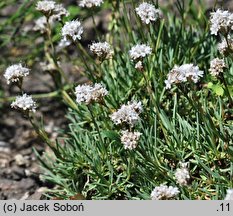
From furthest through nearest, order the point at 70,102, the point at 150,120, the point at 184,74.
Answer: the point at 70,102 < the point at 150,120 < the point at 184,74

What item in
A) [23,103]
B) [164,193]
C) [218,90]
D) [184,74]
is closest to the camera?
[164,193]

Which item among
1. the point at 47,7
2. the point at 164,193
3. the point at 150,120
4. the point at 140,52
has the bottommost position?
the point at 164,193

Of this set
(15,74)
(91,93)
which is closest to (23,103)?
(15,74)

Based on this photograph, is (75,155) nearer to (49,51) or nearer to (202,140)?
(202,140)

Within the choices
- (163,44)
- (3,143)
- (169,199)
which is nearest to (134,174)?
(169,199)

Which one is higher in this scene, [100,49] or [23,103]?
[100,49]

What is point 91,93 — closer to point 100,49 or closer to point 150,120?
point 100,49

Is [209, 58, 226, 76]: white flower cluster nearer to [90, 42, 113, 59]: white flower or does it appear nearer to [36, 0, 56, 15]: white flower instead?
[90, 42, 113, 59]: white flower

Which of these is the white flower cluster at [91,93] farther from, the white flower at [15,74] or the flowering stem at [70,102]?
the flowering stem at [70,102]
